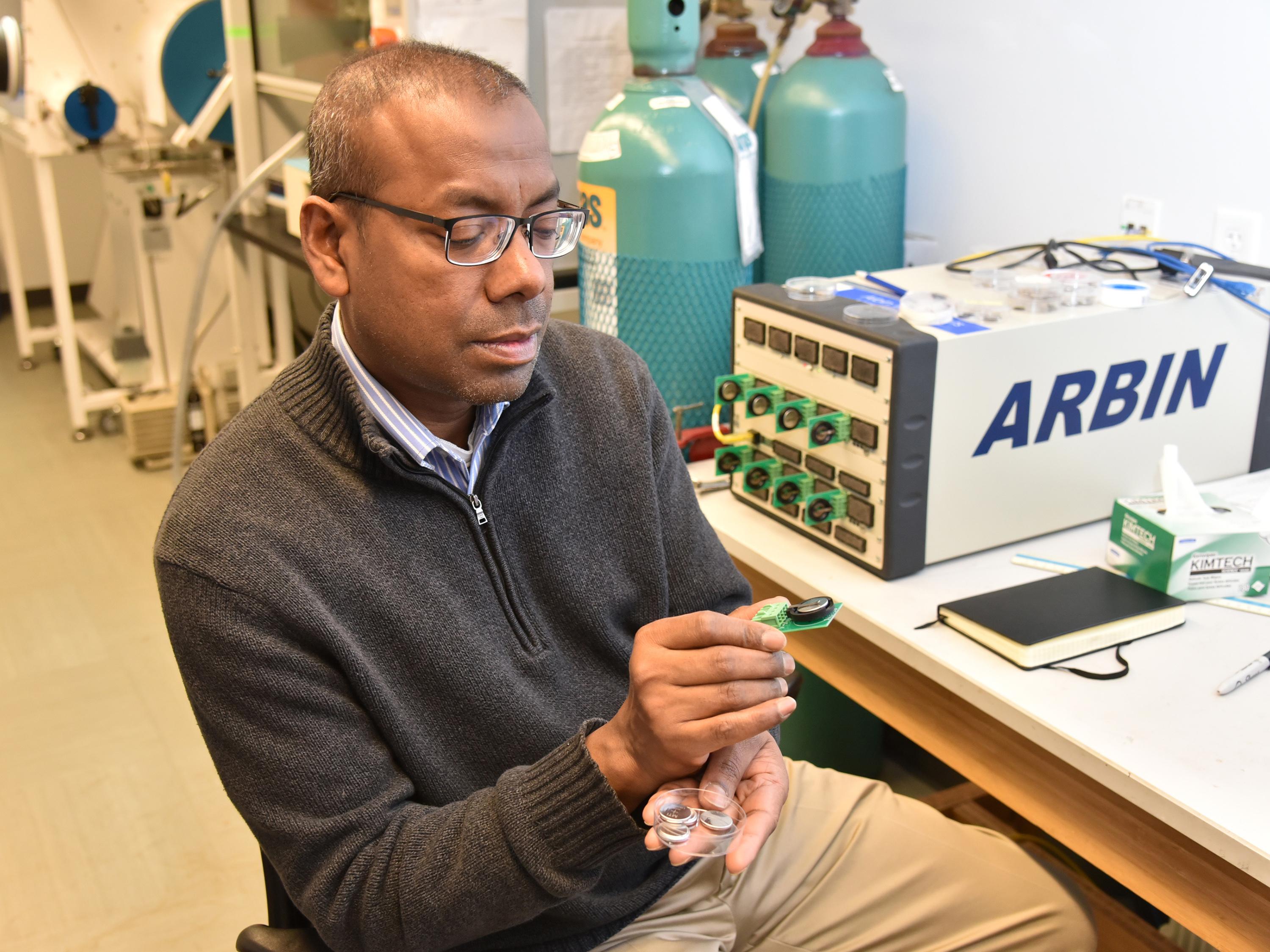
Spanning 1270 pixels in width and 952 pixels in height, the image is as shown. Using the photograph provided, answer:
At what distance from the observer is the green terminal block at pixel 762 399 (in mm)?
1470

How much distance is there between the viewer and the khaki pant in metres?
1.17

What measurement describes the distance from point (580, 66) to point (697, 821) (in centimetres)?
191

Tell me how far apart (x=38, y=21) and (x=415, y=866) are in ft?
12.0

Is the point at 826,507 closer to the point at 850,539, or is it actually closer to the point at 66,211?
the point at 850,539

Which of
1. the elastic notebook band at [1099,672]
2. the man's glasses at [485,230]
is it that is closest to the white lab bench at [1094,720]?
the elastic notebook band at [1099,672]

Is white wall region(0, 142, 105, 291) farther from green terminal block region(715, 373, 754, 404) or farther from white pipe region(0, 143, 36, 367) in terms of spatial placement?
green terminal block region(715, 373, 754, 404)

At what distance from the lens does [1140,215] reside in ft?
5.84

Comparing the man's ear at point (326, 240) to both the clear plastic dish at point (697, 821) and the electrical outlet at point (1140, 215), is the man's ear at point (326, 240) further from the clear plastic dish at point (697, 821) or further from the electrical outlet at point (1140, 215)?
the electrical outlet at point (1140, 215)

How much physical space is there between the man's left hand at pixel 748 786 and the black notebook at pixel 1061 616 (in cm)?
28

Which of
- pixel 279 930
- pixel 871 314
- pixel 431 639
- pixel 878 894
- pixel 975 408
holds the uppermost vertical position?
pixel 871 314

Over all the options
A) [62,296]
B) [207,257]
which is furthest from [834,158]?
[62,296]

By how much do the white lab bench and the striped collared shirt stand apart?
491 mm

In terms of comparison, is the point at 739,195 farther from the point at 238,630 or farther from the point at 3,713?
the point at 3,713

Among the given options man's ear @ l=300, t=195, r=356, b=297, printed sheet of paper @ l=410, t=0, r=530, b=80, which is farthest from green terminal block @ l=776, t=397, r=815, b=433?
printed sheet of paper @ l=410, t=0, r=530, b=80
